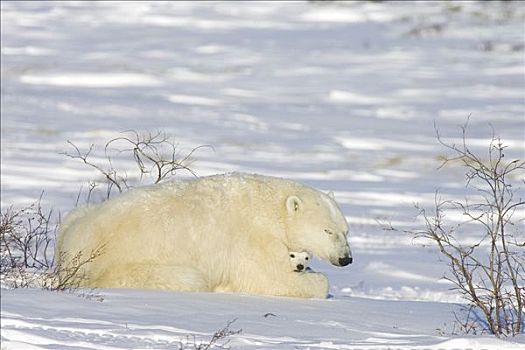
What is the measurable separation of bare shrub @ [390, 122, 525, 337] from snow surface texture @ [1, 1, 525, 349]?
0.76ft

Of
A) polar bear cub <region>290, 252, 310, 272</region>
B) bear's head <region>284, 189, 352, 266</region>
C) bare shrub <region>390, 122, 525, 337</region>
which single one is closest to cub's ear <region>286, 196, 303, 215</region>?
bear's head <region>284, 189, 352, 266</region>

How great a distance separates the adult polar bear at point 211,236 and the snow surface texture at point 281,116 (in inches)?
12.7

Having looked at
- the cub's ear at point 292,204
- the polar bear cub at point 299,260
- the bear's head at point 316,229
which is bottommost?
the polar bear cub at point 299,260

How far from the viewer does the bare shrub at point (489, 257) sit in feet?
18.6

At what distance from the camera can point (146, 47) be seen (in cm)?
3119

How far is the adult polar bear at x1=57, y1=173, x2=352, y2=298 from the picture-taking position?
6262 millimetres

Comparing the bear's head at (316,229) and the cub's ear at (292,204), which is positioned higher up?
the cub's ear at (292,204)

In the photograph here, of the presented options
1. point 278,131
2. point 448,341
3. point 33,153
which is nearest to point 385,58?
point 278,131

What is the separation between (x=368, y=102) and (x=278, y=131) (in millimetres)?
4020

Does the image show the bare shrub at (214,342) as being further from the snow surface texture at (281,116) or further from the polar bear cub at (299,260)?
the polar bear cub at (299,260)

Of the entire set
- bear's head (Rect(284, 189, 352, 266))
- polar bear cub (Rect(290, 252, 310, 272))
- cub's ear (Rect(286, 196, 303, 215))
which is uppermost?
→ cub's ear (Rect(286, 196, 303, 215))

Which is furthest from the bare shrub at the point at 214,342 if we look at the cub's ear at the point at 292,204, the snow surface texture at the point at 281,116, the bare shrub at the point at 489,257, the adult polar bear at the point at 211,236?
the cub's ear at the point at 292,204

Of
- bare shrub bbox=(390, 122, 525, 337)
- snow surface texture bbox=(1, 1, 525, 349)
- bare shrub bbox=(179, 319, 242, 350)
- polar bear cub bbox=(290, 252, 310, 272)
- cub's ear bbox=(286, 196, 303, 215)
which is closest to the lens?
bare shrub bbox=(179, 319, 242, 350)

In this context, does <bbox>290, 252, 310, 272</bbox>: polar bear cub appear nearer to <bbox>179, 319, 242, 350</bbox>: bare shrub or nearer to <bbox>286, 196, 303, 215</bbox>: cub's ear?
<bbox>286, 196, 303, 215</bbox>: cub's ear
